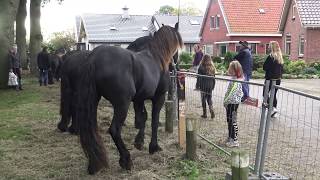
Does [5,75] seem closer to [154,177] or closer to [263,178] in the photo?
[154,177]

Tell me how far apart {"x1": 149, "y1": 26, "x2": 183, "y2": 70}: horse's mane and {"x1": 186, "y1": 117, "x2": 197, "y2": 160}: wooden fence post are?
101 cm

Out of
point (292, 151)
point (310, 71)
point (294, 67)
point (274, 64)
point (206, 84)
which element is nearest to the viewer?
point (292, 151)

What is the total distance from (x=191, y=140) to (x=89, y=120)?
1732 mm

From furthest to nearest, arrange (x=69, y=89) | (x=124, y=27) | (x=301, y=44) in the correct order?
(x=124, y=27) → (x=301, y=44) → (x=69, y=89)

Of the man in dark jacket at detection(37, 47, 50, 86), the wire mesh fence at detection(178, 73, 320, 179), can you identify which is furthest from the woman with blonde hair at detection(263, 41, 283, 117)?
the man in dark jacket at detection(37, 47, 50, 86)

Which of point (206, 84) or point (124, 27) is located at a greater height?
point (124, 27)

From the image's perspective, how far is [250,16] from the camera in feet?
142

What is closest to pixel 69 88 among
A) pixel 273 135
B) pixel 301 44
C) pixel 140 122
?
pixel 140 122

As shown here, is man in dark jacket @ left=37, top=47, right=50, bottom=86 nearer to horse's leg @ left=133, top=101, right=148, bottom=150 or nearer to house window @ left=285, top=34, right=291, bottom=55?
horse's leg @ left=133, top=101, right=148, bottom=150

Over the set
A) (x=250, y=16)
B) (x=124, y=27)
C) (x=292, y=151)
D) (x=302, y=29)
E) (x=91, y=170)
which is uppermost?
(x=124, y=27)

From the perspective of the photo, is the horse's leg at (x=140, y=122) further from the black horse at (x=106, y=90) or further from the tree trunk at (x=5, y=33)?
the tree trunk at (x=5, y=33)

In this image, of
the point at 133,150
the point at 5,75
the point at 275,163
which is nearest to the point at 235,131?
the point at 275,163

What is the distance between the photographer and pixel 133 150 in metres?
7.48

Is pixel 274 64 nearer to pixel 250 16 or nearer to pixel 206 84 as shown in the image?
pixel 206 84
